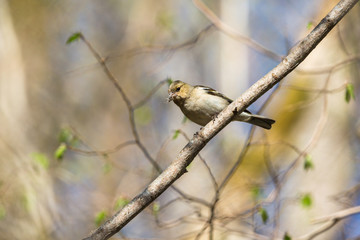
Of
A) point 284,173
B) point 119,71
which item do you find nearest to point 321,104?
point 284,173

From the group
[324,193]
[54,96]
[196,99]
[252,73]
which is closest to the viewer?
[196,99]

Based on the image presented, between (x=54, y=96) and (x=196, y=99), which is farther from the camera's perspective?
(x=54, y=96)

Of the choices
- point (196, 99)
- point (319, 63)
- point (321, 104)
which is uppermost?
point (319, 63)

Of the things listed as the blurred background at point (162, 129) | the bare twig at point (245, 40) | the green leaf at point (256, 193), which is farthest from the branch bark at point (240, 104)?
the green leaf at point (256, 193)

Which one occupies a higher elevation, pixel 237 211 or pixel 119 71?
pixel 119 71

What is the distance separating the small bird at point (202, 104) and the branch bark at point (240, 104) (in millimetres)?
1161

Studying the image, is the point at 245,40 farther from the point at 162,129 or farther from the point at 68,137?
the point at 162,129

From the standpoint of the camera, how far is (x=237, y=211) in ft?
18.1

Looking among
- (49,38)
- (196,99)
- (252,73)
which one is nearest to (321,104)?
(196,99)

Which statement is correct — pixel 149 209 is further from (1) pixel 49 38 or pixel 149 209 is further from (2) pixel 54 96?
(1) pixel 49 38

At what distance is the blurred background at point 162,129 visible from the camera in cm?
512

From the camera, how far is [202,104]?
14.5 feet

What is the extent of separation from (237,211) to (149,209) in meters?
1.04

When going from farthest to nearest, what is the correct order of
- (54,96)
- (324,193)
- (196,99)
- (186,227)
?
(54,96)
(186,227)
(324,193)
(196,99)
